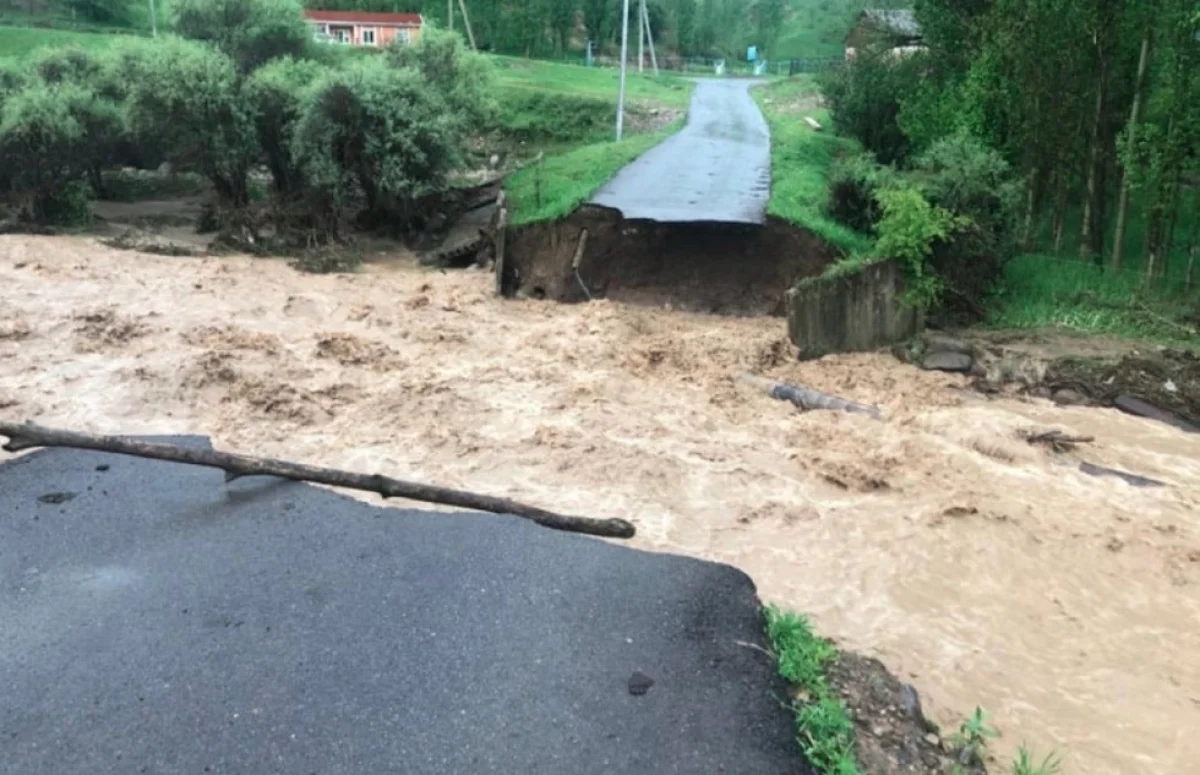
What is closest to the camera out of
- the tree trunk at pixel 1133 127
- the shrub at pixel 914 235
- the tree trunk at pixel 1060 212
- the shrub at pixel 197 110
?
the shrub at pixel 914 235

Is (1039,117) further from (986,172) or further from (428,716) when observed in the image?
(428,716)

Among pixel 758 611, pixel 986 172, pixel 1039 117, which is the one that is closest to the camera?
pixel 758 611

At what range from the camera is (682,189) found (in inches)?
757

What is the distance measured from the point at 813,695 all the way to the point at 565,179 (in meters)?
16.9

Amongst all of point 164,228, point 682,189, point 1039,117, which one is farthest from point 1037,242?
point 164,228

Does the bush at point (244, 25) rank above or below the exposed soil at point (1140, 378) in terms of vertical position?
above

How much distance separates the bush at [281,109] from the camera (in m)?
22.4

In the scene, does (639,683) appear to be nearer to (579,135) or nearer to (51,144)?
(51,144)

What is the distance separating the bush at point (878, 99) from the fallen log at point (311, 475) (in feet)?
60.1

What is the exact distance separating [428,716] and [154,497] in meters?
4.12

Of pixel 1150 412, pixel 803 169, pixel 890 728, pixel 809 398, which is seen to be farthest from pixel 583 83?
pixel 890 728

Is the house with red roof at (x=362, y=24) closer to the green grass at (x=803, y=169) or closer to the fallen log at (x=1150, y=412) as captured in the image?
the green grass at (x=803, y=169)

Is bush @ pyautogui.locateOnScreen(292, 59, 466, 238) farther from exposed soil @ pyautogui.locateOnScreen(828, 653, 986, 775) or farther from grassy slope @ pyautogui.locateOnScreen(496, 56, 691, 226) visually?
exposed soil @ pyautogui.locateOnScreen(828, 653, 986, 775)

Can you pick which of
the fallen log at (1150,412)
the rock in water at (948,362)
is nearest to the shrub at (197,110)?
the rock in water at (948,362)
